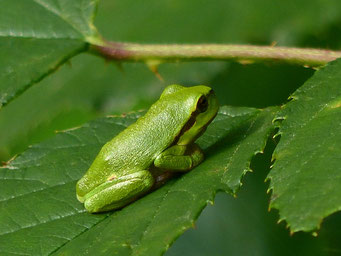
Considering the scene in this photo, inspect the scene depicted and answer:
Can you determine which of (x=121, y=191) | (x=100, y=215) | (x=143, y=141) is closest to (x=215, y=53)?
(x=143, y=141)

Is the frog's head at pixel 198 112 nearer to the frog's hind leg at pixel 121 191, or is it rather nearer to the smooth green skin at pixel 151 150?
the smooth green skin at pixel 151 150

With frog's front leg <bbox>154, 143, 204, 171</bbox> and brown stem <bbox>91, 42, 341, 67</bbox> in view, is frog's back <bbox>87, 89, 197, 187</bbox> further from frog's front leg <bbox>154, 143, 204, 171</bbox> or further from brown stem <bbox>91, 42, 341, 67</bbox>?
brown stem <bbox>91, 42, 341, 67</bbox>

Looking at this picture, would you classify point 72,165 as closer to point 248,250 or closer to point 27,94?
point 248,250

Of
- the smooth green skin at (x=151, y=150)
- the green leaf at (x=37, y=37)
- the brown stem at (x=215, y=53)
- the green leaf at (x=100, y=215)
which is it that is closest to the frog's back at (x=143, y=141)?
the smooth green skin at (x=151, y=150)

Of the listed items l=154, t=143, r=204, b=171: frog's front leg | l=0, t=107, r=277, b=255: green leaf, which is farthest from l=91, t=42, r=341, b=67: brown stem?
l=154, t=143, r=204, b=171: frog's front leg

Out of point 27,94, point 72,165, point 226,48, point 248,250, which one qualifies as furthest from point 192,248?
point 27,94

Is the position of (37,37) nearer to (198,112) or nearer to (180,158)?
(198,112)
